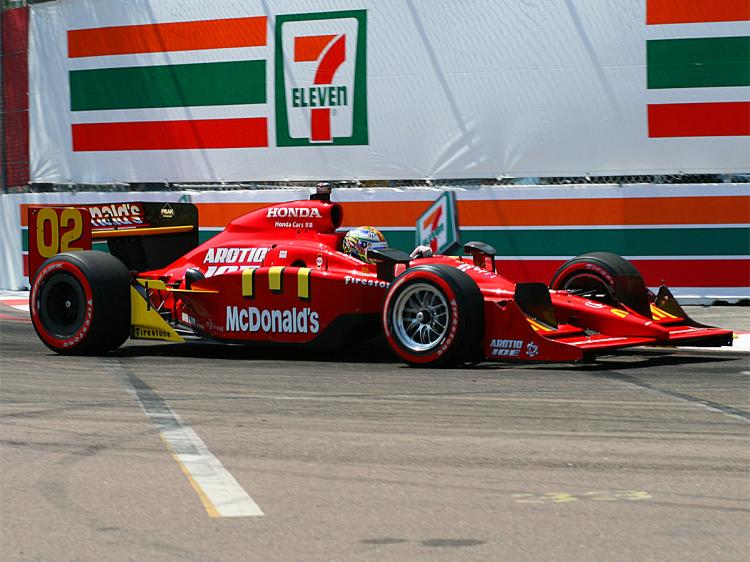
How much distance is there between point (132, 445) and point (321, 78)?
9.46 metres

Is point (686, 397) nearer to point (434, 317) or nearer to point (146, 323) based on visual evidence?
point (434, 317)

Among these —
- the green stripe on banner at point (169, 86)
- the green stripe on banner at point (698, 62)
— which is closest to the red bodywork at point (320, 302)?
the green stripe on banner at point (698, 62)

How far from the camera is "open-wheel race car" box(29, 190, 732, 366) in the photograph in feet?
28.2

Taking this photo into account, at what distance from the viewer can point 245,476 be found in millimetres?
5273

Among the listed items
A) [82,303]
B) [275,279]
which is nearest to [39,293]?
[82,303]

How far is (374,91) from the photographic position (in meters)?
14.5

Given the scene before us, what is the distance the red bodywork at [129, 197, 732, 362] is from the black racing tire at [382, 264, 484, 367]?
17cm

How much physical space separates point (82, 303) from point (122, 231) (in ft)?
4.33

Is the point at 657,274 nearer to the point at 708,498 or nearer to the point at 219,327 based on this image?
the point at 219,327

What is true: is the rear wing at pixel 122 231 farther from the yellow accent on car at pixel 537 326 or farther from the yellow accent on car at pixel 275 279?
the yellow accent on car at pixel 537 326

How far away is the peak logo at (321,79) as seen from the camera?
14641mm

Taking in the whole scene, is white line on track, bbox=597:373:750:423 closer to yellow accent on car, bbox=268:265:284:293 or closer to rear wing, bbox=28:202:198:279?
yellow accent on car, bbox=268:265:284:293

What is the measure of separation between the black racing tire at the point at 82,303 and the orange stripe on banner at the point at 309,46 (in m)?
5.65

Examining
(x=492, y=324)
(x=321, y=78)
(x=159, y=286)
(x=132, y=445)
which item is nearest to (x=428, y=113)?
(x=321, y=78)
